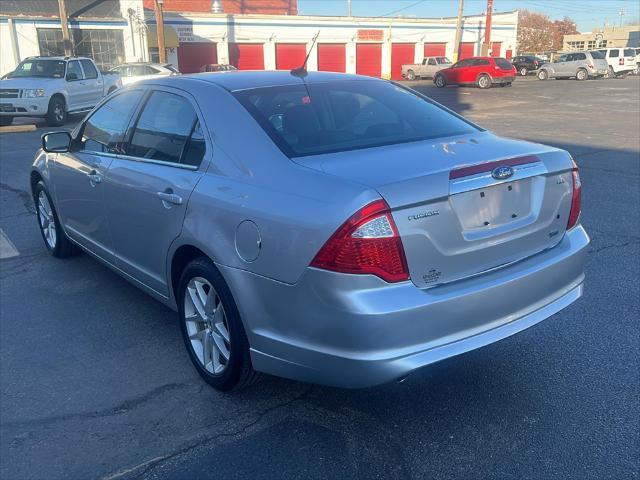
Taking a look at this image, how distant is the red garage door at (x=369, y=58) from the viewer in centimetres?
4903

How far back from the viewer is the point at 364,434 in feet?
10.4

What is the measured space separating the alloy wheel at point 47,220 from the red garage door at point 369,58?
44465mm

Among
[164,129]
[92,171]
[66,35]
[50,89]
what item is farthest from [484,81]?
[164,129]

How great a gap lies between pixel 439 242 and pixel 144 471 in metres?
1.68

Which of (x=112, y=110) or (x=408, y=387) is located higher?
(x=112, y=110)

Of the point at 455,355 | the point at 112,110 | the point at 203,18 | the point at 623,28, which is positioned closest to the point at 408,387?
the point at 455,355

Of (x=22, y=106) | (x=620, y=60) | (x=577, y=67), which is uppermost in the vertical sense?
(x=22, y=106)

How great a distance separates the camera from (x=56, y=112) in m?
17.9

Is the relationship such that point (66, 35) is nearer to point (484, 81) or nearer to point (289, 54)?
point (289, 54)

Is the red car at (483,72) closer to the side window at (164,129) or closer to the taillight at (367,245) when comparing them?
the side window at (164,129)

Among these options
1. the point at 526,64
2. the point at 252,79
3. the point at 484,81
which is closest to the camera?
the point at 252,79

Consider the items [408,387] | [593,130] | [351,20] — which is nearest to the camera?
[408,387]

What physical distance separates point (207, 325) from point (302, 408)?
0.70 m

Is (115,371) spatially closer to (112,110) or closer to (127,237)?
(127,237)
